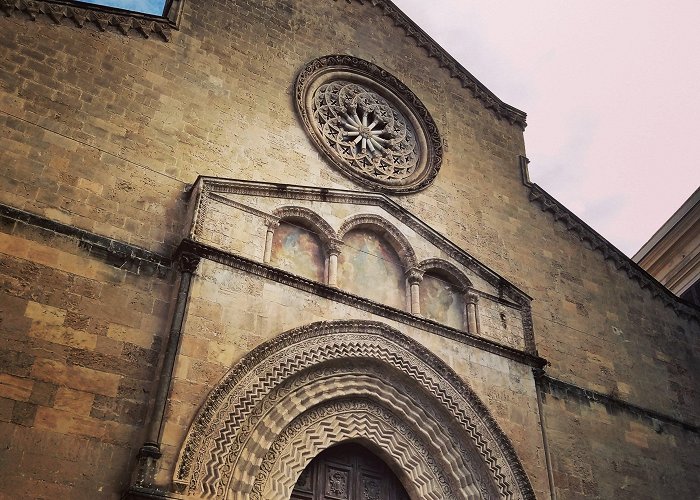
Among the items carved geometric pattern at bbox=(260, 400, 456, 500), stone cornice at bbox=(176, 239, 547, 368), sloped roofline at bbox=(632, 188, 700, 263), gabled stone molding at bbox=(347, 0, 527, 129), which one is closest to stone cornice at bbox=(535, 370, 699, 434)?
stone cornice at bbox=(176, 239, 547, 368)

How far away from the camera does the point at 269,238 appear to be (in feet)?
27.8

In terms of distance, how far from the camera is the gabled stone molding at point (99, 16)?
844 cm

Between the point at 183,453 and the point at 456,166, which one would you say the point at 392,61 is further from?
the point at 183,453

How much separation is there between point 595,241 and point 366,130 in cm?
453

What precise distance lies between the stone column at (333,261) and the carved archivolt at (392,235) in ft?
2.02

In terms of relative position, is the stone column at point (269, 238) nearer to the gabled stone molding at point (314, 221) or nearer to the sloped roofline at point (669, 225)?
the gabled stone molding at point (314, 221)

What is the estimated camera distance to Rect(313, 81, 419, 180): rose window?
10.7 metres

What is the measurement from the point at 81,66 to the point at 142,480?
4987 millimetres

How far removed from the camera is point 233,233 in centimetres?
820

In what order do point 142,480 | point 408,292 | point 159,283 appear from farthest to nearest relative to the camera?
point 408,292
point 159,283
point 142,480

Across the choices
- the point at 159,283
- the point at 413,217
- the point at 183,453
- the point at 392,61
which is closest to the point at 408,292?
the point at 413,217

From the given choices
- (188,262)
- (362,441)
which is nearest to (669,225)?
(362,441)

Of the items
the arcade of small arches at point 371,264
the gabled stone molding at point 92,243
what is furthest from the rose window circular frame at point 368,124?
the gabled stone molding at point 92,243

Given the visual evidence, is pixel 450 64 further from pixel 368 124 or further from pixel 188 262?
pixel 188 262
